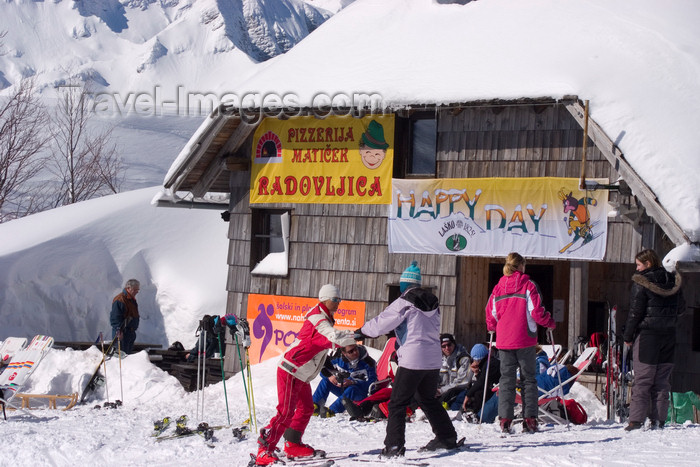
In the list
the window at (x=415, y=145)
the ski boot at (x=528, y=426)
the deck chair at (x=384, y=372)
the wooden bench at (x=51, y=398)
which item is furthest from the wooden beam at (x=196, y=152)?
the ski boot at (x=528, y=426)

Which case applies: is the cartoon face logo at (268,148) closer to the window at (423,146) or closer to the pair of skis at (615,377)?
the window at (423,146)

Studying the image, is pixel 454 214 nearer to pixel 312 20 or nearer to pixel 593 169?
pixel 593 169

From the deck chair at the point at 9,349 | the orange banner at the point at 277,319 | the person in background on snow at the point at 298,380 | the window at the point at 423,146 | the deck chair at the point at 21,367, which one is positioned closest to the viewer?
the person in background on snow at the point at 298,380

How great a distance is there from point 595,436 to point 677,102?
235 inches

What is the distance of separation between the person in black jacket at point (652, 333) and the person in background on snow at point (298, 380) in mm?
3033

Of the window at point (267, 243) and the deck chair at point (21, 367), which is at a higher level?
the window at point (267, 243)

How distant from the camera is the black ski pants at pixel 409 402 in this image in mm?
7039

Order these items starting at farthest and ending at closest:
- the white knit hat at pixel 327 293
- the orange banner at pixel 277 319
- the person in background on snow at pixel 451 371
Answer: the orange banner at pixel 277 319 → the person in background on snow at pixel 451 371 → the white knit hat at pixel 327 293

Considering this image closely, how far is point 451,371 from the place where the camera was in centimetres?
1050

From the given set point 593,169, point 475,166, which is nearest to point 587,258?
point 593,169

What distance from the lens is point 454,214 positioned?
1293 centimetres

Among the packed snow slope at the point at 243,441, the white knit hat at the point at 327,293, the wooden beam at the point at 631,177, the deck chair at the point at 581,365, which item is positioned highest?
the wooden beam at the point at 631,177

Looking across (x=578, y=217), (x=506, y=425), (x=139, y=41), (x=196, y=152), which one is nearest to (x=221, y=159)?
(x=196, y=152)

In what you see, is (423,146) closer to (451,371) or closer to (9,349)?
(451,371)
